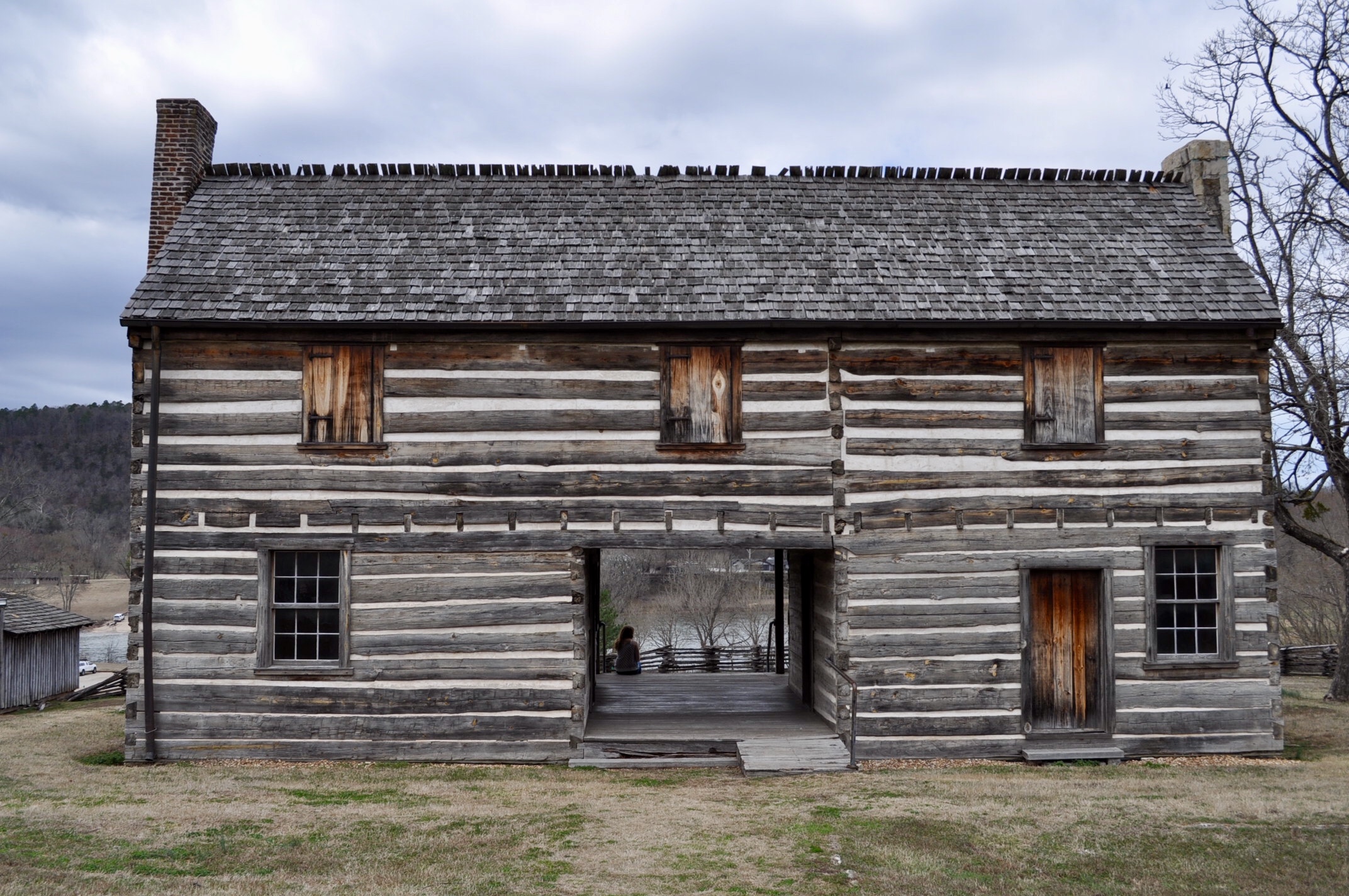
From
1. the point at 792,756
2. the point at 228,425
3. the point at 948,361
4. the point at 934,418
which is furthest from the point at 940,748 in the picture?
the point at 228,425

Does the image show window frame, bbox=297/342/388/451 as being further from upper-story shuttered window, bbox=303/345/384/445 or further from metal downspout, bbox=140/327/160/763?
metal downspout, bbox=140/327/160/763

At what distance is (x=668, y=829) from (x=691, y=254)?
7.40 meters

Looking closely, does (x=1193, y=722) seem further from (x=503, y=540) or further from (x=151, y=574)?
(x=151, y=574)

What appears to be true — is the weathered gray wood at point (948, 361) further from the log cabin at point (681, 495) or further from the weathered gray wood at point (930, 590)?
the weathered gray wood at point (930, 590)

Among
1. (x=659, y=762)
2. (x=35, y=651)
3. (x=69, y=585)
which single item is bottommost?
(x=69, y=585)

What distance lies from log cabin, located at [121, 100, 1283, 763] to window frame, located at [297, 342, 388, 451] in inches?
1.4

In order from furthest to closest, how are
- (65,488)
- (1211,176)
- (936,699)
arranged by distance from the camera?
1. (65,488)
2. (1211,176)
3. (936,699)

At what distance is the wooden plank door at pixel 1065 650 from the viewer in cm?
1244

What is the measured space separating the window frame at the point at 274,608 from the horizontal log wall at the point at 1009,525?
612 centimetres

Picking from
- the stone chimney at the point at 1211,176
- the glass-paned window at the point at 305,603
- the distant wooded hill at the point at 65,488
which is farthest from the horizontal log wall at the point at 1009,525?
the distant wooded hill at the point at 65,488

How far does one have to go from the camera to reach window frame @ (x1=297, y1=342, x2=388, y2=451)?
Result: 1218 centimetres

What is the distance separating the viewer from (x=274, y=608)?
12188mm

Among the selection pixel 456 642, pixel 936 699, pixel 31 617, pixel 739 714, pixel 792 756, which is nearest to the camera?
pixel 792 756

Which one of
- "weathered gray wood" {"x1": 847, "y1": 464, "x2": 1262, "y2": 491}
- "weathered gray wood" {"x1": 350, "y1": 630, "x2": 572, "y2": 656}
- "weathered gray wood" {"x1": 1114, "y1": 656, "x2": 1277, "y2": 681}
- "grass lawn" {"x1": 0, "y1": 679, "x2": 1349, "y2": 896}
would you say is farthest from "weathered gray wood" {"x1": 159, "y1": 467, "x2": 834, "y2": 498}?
"weathered gray wood" {"x1": 1114, "y1": 656, "x2": 1277, "y2": 681}
